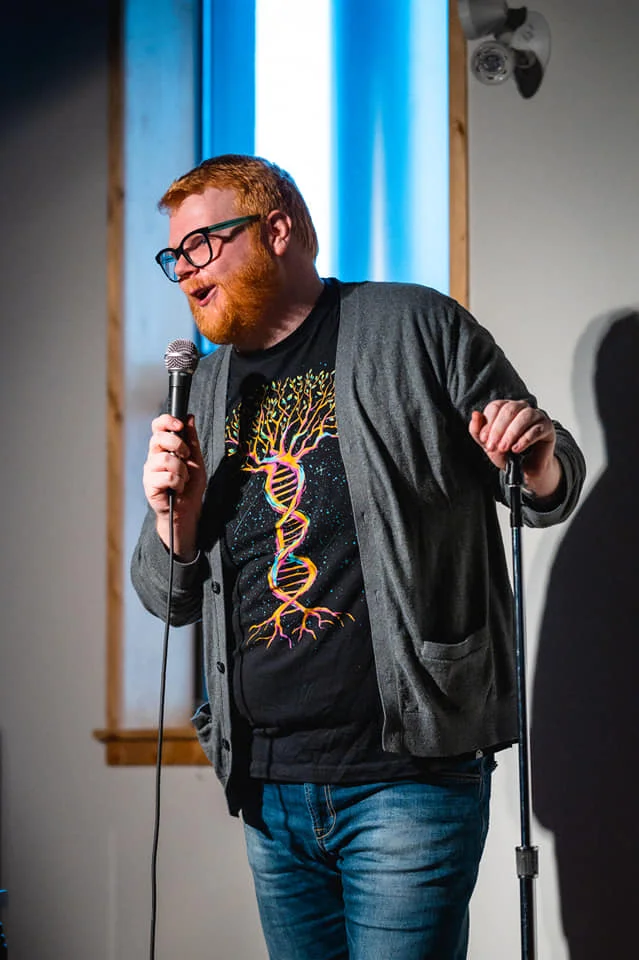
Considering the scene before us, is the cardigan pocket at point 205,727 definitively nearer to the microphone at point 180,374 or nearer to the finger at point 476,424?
the microphone at point 180,374

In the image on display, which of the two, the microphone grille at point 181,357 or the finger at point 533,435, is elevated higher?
the microphone grille at point 181,357

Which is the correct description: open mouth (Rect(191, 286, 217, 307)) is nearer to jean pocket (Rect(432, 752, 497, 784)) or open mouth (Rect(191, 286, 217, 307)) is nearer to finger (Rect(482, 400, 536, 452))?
finger (Rect(482, 400, 536, 452))

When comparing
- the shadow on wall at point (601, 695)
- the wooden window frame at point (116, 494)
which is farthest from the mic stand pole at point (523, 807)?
the wooden window frame at point (116, 494)

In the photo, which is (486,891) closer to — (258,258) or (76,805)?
(76,805)

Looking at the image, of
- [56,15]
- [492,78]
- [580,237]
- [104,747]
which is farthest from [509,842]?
[56,15]

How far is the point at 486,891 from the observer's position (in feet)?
7.14

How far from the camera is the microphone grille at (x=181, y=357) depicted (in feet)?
5.19

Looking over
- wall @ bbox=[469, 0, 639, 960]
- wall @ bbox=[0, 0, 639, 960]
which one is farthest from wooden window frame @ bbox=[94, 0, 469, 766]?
wall @ bbox=[469, 0, 639, 960]

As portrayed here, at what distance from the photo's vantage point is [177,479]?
154cm

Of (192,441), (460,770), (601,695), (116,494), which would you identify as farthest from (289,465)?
(116,494)

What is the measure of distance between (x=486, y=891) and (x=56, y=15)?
238 centimetres

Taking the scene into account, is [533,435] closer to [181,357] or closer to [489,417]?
[489,417]

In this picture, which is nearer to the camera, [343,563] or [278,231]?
[343,563]

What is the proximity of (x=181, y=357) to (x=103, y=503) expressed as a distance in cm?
110
